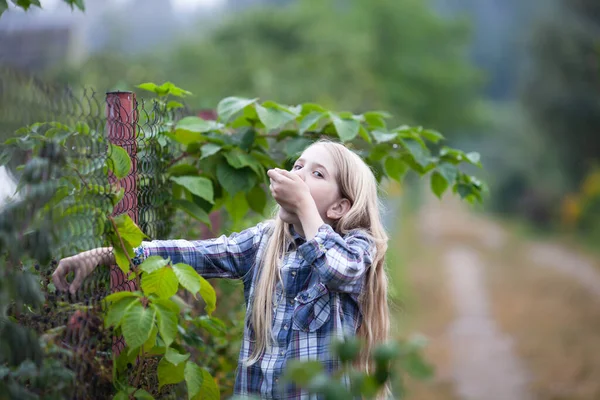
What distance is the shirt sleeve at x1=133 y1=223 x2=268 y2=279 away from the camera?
2.67 metres

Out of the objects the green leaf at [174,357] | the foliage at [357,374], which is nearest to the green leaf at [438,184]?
the green leaf at [174,357]

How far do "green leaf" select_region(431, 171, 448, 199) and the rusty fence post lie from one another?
64.1 inches

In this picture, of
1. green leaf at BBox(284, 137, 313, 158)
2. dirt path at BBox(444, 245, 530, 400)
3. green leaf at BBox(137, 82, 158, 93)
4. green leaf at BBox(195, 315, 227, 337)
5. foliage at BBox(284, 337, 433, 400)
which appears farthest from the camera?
dirt path at BBox(444, 245, 530, 400)

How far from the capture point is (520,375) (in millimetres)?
8125

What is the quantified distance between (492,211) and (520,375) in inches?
1211

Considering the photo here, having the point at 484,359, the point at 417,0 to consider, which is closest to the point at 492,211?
the point at 417,0

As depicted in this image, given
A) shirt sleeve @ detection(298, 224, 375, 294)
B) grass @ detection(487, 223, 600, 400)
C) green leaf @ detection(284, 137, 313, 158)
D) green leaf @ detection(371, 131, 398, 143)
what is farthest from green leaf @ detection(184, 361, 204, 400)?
grass @ detection(487, 223, 600, 400)

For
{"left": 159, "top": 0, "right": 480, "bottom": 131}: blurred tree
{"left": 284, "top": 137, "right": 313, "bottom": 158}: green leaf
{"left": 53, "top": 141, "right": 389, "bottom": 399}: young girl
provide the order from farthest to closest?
1. {"left": 159, "top": 0, "right": 480, "bottom": 131}: blurred tree
2. {"left": 284, "top": 137, "right": 313, "bottom": 158}: green leaf
3. {"left": 53, "top": 141, "right": 389, "bottom": 399}: young girl

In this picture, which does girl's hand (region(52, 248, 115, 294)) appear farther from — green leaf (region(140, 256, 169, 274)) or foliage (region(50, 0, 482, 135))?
foliage (region(50, 0, 482, 135))

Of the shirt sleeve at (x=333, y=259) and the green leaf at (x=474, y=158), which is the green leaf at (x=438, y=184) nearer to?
the green leaf at (x=474, y=158)

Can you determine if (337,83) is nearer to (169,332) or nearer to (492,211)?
(169,332)

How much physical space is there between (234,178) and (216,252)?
0.71 meters

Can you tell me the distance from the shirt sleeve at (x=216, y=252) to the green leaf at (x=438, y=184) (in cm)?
125

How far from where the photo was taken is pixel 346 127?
11.5 ft
